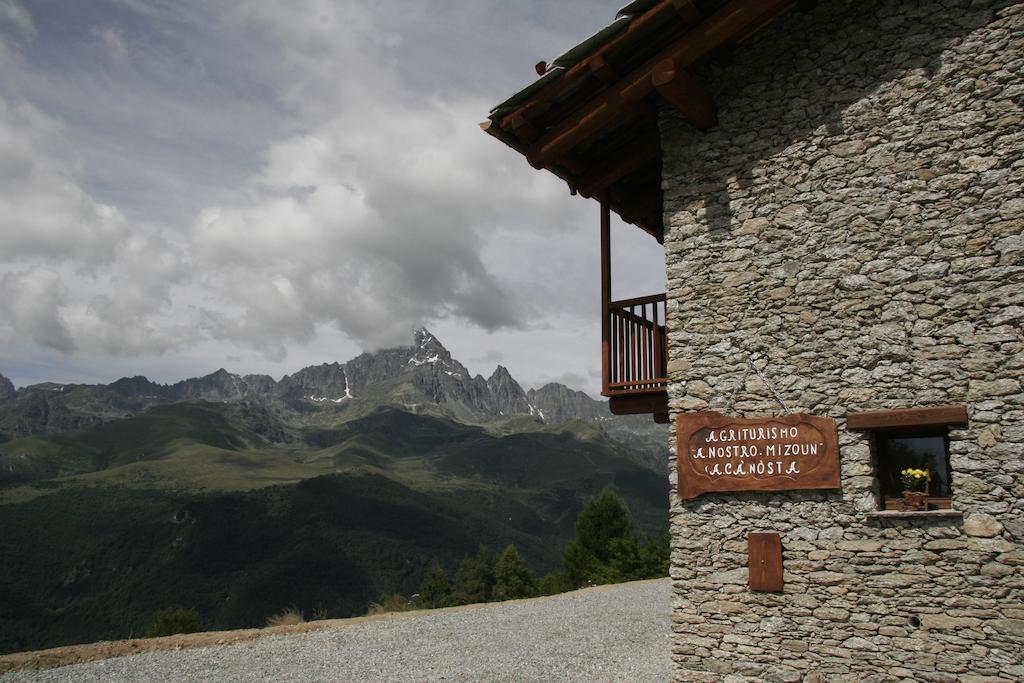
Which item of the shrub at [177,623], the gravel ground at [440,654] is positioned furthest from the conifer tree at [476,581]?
the gravel ground at [440,654]

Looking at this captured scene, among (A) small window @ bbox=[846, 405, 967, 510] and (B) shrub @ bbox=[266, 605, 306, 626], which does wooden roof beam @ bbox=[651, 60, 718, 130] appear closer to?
(A) small window @ bbox=[846, 405, 967, 510]

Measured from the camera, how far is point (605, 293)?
11906 millimetres

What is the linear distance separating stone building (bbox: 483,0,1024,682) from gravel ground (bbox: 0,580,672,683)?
4.17 m

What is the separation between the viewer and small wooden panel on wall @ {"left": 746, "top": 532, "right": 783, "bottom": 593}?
28.9 ft

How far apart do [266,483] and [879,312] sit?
671 ft

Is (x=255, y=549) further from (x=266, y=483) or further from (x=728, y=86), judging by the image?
(x=728, y=86)

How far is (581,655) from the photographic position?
1370 cm

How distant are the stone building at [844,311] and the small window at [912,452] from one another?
0.03 meters

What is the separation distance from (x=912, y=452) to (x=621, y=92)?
594 cm

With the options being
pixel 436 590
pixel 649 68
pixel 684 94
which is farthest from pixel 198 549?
pixel 684 94

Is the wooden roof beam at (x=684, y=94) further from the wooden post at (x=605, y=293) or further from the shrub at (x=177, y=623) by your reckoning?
the shrub at (x=177, y=623)

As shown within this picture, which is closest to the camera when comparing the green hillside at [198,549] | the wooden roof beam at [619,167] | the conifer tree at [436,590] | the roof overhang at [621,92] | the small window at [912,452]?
the small window at [912,452]

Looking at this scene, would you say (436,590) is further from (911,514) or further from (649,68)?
(911,514)

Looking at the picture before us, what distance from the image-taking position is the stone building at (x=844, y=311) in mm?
8086
